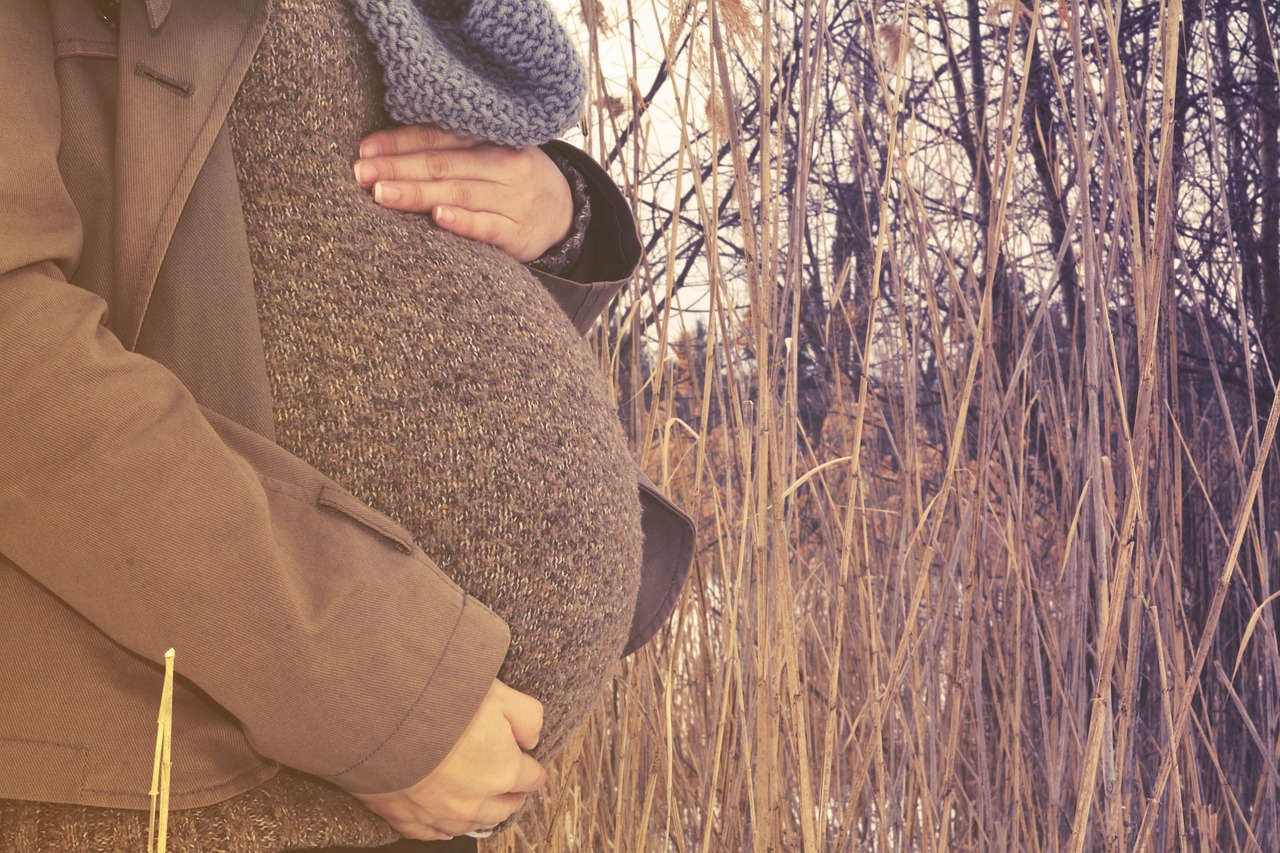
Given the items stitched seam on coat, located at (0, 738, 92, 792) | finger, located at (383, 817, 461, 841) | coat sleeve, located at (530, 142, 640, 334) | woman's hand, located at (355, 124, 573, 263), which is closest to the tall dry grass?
coat sleeve, located at (530, 142, 640, 334)

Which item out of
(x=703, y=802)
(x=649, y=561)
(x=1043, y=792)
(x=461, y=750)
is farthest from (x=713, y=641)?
(x=461, y=750)

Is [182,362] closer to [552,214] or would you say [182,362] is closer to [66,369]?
[66,369]

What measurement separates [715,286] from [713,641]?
2.03 ft

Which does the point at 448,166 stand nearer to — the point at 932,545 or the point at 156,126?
the point at 156,126

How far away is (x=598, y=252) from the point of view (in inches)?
37.1

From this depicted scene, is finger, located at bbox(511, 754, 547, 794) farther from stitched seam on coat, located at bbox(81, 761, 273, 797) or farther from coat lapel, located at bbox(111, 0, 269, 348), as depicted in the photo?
coat lapel, located at bbox(111, 0, 269, 348)

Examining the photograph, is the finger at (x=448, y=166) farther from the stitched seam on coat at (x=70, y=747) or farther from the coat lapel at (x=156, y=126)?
the stitched seam on coat at (x=70, y=747)

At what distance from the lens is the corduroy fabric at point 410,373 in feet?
1.97

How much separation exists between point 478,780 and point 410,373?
8.7 inches

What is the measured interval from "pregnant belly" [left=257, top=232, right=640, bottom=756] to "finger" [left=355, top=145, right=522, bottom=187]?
0.15 feet

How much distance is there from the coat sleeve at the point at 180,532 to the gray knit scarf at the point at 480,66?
19 centimetres

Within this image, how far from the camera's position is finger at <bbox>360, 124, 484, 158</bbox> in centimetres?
67

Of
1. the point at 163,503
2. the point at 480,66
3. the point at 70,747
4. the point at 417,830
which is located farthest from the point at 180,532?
the point at 480,66

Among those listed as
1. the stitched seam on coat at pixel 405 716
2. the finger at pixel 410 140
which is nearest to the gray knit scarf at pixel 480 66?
the finger at pixel 410 140
